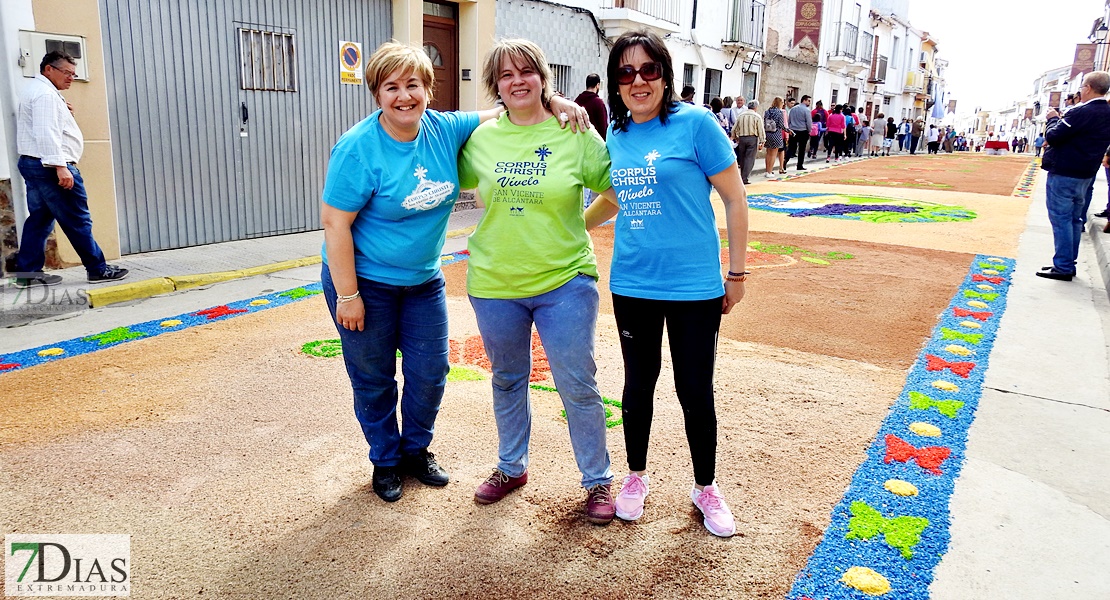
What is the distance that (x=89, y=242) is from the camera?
6543 millimetres

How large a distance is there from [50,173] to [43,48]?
1.23 m

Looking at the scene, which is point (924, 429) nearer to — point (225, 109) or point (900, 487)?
point (900, 487)

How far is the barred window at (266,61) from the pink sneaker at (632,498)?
764cm

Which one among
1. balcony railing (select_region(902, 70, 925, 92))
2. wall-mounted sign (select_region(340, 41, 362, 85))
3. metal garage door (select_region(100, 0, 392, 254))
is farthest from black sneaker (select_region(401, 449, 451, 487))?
balcony railing (select_region(902, 70, 925, 92))

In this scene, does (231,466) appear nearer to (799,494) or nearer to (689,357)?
(689,357)

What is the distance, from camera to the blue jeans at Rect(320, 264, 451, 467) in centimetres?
301

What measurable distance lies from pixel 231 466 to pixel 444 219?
4.91 ft

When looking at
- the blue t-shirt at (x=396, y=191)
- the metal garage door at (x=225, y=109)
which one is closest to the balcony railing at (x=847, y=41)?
the metal garage door at (x=225, y=109)

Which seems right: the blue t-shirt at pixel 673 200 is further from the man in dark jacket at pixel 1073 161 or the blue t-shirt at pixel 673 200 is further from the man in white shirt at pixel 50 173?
the man in dark jacket at pixel 1073 161

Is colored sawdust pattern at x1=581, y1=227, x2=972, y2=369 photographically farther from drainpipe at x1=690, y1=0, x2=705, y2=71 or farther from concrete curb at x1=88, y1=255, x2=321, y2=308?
drainpipe at x1=690, y1=0, x2=705, y2=71

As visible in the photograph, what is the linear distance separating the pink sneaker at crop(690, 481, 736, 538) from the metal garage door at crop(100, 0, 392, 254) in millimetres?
7164

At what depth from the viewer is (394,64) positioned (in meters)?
2.75

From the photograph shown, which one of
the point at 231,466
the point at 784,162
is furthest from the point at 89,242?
the point at 784,162

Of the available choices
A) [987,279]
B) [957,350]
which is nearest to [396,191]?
[957,350]
